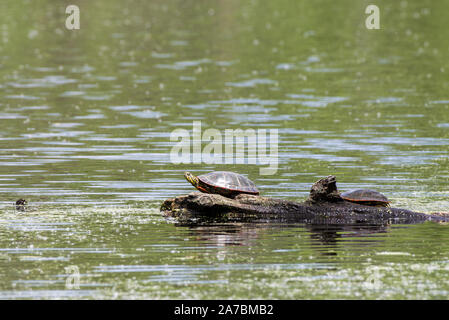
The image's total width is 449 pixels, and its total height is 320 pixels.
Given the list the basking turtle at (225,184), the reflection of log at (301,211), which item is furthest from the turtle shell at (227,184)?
the reflection of log at (301,211)

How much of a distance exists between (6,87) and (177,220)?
2505 cm

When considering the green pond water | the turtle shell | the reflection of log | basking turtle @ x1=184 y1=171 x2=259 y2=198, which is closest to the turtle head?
basking turtle @ x1=184 y1=171 x2=259 y2=198

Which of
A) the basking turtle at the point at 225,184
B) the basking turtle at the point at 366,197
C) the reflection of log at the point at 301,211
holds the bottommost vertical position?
the reflection of log at the point at 301,211

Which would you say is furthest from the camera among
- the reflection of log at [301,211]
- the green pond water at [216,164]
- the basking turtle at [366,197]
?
the basking turtle at [366,197]

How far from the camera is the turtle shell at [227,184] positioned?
61.4 ft

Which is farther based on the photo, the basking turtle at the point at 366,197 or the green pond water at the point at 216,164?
the basking turtle at the point at 366,197

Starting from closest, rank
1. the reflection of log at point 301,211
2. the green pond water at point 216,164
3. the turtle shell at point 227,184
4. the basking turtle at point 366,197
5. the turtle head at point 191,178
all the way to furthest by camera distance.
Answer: the green pond water at point 216,164 → the reflection of log at point 301,211 → the basking turtle at point 366,197 → the turtle shell at point 227,184 → the turtle head at point 191,178

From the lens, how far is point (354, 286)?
13930 millimetres

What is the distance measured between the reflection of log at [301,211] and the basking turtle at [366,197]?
179 mm

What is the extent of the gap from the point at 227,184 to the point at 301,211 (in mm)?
1576

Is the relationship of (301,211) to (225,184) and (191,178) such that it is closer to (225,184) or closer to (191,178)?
(225,184)

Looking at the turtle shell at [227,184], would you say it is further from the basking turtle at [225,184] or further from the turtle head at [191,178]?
the turtle head at [191,178]

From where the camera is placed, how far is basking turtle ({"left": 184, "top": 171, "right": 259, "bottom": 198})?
18.7 metres
